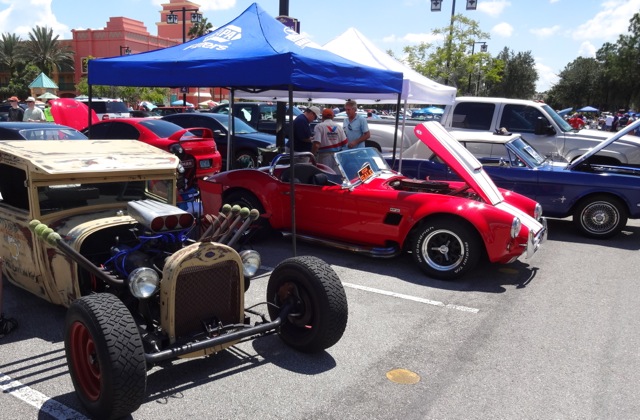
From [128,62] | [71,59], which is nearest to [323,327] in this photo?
[128,62]

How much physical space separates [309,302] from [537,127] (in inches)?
309

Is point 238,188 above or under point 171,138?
under

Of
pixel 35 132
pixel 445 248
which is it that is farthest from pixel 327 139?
pixel 35 132

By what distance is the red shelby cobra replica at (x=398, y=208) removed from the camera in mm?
5715

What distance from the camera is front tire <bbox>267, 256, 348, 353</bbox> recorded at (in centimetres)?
374

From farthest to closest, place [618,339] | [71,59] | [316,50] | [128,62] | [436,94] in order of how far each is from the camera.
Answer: [71,59], [436,94], [128,62], [316,50], [618,339]

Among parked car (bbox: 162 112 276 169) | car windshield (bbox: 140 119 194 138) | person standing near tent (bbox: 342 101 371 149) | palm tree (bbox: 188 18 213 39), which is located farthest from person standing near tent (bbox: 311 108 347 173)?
palm tree (bbox: 188 18 213 39)

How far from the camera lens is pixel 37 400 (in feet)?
10.9

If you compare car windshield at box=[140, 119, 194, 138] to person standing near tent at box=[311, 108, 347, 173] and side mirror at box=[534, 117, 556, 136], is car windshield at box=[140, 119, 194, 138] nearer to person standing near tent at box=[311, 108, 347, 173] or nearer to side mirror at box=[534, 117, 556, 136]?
person standing near tent at box=[311, 108, 347, 173]

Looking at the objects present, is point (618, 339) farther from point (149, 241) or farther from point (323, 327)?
point (149, 241)

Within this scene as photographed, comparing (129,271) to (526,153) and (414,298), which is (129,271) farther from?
(526,153)

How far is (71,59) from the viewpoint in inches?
2094

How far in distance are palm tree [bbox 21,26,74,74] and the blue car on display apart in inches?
2122

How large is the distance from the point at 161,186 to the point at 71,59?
55.9 meters
